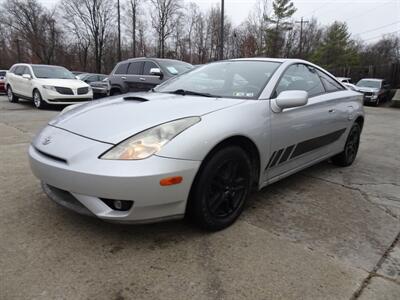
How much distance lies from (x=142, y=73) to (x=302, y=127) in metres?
6.43

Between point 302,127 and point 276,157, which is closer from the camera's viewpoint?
point 276,157

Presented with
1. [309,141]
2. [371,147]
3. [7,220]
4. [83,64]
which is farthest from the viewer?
[83,64]

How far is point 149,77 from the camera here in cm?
847

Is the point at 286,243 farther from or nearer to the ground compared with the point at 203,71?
nearer to the ground

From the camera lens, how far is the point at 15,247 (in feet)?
7.16

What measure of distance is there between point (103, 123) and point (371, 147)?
532 cm

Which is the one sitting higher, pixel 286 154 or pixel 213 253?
pixel 286 154

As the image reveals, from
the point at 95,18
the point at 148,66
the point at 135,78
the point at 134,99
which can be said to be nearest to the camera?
the point at 134,99

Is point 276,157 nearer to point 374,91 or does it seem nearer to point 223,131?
point 223,131

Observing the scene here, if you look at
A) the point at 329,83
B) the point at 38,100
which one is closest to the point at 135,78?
the point at 38,100

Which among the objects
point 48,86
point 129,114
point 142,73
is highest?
point 142,73

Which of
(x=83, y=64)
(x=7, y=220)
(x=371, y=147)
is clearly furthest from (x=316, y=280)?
(x=83, y=64)

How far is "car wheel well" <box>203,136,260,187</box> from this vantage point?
93.0 inches

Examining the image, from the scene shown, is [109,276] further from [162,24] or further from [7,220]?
[162,24]
